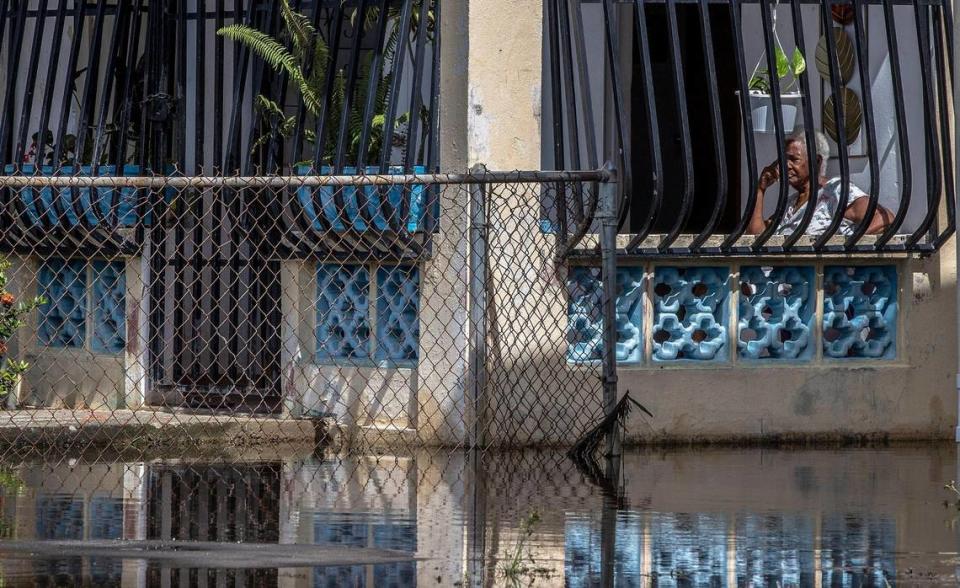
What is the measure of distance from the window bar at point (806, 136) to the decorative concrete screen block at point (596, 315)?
2.85ft

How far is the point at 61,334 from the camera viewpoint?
1159cm

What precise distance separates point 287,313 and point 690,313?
2315 mm

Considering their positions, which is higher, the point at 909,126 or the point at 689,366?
the point at 909,126

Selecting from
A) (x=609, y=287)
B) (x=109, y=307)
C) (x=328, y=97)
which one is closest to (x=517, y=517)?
(x=609, y=287)

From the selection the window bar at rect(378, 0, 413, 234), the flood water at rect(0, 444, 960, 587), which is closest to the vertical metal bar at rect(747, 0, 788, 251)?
the flood water at rect(0, 444, 960, 587)

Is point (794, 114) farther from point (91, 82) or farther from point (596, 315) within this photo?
point (91, 82)

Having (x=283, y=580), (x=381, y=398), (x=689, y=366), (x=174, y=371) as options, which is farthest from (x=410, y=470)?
(x=283, y=580)

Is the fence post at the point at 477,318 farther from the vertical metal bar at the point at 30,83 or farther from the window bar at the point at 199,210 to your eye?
the vertical metal bar at the point at 30,83

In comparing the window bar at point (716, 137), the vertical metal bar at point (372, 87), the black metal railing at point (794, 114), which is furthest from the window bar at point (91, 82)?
the window bar at point (716, 137)

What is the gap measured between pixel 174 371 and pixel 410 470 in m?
2.60

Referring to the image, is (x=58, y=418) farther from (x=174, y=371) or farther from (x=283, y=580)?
(x=283, y=580)

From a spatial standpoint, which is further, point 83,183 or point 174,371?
point 174,371

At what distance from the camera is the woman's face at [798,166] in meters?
11.0

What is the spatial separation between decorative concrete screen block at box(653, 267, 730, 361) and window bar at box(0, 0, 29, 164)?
13.2 feet
